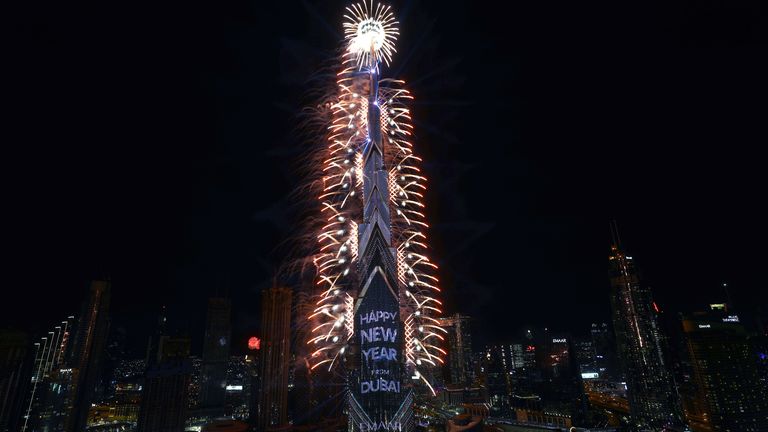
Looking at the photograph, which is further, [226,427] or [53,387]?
Answer: [53,387]

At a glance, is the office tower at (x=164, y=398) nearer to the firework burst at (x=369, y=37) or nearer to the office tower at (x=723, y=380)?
the firework burst at (x=369, y=37)

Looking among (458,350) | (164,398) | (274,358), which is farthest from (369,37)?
(458,350)

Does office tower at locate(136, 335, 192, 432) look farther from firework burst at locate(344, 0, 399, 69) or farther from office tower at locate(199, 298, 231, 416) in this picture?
firework burst at locate(344, 0, 399, 69)

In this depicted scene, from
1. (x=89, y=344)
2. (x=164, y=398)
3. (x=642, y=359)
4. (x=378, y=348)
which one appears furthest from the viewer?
(x=642, y=359)

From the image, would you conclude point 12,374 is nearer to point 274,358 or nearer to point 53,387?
point 53,387

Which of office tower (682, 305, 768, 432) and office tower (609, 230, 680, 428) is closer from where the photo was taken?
office tower (682, 305, 768, 432)

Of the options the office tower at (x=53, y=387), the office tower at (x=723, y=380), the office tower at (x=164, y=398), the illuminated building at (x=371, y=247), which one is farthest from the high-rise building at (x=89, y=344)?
the office tower at (x=723, y=380)

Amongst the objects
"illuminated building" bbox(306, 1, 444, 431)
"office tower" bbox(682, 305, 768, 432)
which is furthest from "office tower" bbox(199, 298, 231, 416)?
"office tower" bbox(682, 305, 768, 432)
